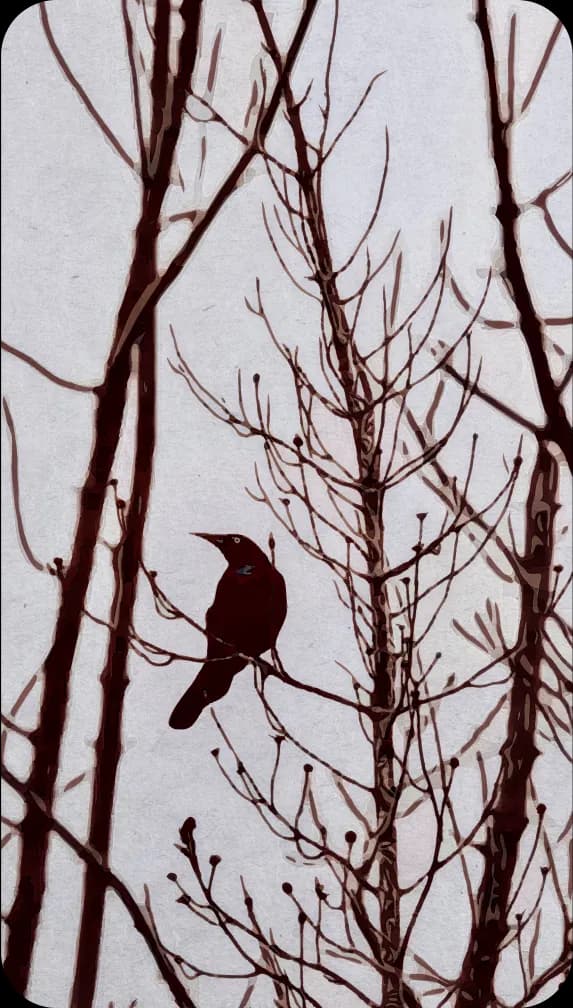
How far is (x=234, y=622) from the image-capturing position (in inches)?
48.7

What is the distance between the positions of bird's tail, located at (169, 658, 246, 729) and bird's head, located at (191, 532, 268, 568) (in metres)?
0.14

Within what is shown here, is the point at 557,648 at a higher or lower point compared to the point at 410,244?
lower

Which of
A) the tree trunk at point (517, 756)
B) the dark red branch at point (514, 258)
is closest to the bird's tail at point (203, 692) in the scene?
the tree trunk at point (517, 756)

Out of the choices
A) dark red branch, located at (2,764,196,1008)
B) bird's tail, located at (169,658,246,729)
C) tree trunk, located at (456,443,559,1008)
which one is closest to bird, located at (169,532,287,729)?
bird's tail, located at (169,658,246,729)

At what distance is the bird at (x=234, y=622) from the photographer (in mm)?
1235

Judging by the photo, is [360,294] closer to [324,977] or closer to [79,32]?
[79,32]

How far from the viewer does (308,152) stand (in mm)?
1255

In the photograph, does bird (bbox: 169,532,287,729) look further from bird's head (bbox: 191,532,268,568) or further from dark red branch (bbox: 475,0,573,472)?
dark red branch (bbox: 475,0,573,472)

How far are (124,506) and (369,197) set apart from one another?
555 millimetres

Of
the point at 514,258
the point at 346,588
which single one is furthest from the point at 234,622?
the point at 514,258

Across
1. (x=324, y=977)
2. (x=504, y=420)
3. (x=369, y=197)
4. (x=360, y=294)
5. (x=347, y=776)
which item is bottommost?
(x=324, y=977)

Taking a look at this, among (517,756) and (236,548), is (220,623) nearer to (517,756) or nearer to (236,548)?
(236,548)

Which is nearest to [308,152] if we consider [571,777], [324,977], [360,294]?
[360,294]

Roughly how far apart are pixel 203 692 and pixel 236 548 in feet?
Result: 0.67
